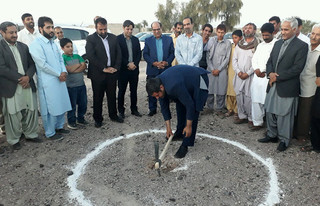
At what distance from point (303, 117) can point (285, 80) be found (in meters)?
0.78

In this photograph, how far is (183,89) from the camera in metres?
3.30

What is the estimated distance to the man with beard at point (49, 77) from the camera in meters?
4.18

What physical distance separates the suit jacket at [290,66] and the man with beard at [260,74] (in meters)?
0.48

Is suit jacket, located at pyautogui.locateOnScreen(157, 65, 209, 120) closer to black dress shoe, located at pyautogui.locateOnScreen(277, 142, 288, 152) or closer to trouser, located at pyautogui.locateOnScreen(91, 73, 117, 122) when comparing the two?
black dress shoe, located at pyautogui.locateOnScreen(277, 142, 288, 152)

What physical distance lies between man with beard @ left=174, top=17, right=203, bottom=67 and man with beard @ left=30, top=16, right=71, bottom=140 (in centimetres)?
245

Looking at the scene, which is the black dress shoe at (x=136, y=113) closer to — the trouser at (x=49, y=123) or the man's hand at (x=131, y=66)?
the man's hand at (x=131, y=66)

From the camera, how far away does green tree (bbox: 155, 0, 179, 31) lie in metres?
38.7

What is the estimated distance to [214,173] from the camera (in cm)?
347

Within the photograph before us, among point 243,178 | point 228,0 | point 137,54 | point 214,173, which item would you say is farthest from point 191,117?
point 228,0

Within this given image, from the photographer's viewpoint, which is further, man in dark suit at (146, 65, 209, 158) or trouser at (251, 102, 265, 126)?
trouser at (251, 102, 265, 126)

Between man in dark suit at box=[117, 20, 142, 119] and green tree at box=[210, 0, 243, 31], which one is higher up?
green tree at box=[210, 0, 243, 31]

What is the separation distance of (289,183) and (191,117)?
59.9 inches

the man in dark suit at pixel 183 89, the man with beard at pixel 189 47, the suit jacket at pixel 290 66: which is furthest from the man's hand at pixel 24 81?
the suit jacket at pixel 290 66

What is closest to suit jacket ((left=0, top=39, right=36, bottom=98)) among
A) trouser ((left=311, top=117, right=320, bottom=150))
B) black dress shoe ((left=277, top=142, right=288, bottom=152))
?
black dress shoe ((left=277, top=142, right=288, bottom=152))
